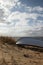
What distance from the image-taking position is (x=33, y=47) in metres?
15.9

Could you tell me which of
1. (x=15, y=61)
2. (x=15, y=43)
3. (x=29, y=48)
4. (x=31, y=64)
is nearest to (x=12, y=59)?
(x=15, y=61)

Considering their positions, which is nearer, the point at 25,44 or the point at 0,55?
the point at 0,55

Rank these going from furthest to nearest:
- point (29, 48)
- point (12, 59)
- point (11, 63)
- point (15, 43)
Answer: point (15, 43) → point (29, 48) → point (12, 59) → point (11, 63)

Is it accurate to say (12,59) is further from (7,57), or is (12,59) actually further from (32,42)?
(32,42)

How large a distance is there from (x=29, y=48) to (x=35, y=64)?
18.3 ft

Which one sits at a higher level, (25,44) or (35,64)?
(25,44)

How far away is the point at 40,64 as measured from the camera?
1028 centimetres

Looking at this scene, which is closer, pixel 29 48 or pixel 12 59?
pixel 12 59

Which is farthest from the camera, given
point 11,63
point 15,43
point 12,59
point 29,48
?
point 15,43

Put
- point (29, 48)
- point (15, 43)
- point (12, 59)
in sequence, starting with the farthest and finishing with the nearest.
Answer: point (15, 43)
point (29, 48)
point (12, 59)

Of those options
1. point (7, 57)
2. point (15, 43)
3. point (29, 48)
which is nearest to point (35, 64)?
point (7, 57)

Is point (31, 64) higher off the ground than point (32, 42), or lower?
lower

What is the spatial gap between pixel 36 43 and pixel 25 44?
0.85 meters

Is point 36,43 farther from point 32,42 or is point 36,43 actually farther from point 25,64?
point 25,64
